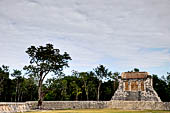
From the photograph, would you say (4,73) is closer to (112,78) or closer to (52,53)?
(52,53)

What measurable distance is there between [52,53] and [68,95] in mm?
16388

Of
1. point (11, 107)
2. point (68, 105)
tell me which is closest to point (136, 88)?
point (68, 105)

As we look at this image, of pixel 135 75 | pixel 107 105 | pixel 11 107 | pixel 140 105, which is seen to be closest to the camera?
pixel 11 107

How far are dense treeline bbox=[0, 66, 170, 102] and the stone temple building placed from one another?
29.4 ft

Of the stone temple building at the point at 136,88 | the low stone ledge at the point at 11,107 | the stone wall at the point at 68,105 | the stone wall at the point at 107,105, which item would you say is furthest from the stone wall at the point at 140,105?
the low stone ledge at the point at 11,107

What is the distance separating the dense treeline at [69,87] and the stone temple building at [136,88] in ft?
29.4

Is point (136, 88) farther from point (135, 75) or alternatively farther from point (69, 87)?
point (69, 87)

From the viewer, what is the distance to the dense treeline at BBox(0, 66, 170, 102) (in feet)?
155

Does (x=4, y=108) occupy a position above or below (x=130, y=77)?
below

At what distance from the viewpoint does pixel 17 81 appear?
49.4m

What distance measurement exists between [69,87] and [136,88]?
51.9ft

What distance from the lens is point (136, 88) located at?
130 ft

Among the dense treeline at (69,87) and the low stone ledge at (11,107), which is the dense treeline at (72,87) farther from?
the low stone ledge at (11,107)

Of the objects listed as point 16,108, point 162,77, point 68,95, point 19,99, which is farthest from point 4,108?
point 162,77
